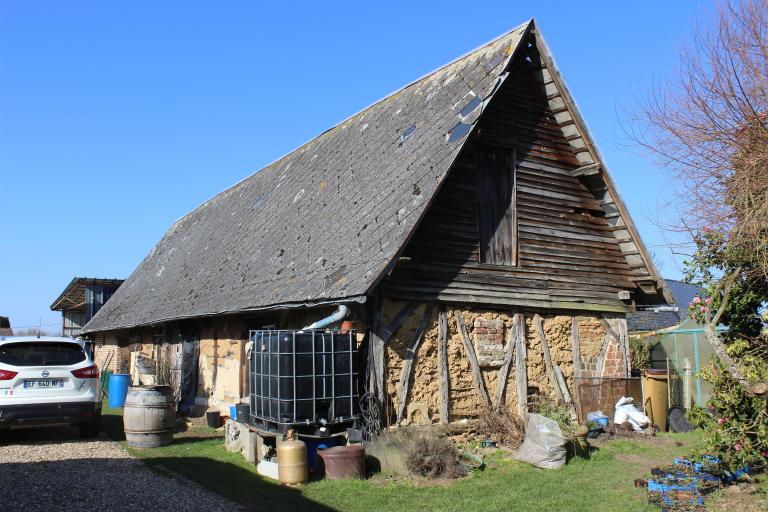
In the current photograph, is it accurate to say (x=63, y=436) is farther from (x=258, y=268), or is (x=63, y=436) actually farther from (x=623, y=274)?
(x=623, y=274)

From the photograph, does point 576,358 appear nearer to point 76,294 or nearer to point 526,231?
point 526,231

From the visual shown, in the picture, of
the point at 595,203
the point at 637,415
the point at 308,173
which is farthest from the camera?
the point at 308,173

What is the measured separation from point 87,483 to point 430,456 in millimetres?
4225

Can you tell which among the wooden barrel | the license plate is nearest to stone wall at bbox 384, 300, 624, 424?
the wooden barrel

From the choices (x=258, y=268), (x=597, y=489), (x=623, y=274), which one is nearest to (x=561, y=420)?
(x=597, y=489)

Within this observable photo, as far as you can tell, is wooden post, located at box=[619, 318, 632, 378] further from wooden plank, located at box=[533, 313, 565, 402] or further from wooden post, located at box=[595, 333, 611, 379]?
wooden plank, located at box=[533, 313, 565, 402]

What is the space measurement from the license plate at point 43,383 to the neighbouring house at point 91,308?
13061 mm

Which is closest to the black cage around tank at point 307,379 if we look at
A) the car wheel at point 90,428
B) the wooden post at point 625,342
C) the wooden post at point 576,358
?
the car wheel at point 90,428

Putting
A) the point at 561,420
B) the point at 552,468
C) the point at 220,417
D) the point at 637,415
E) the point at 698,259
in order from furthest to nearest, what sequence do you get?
the point at 220,417
the point at 637,415
the point at 561,420
the point at 552,468
the point at 698,259

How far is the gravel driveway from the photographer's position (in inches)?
287

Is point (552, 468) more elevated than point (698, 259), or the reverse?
point (698, 259)

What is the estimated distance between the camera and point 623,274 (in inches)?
514

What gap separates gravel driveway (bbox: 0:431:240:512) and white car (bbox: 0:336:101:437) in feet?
1.57

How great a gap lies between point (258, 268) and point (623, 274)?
713cm
